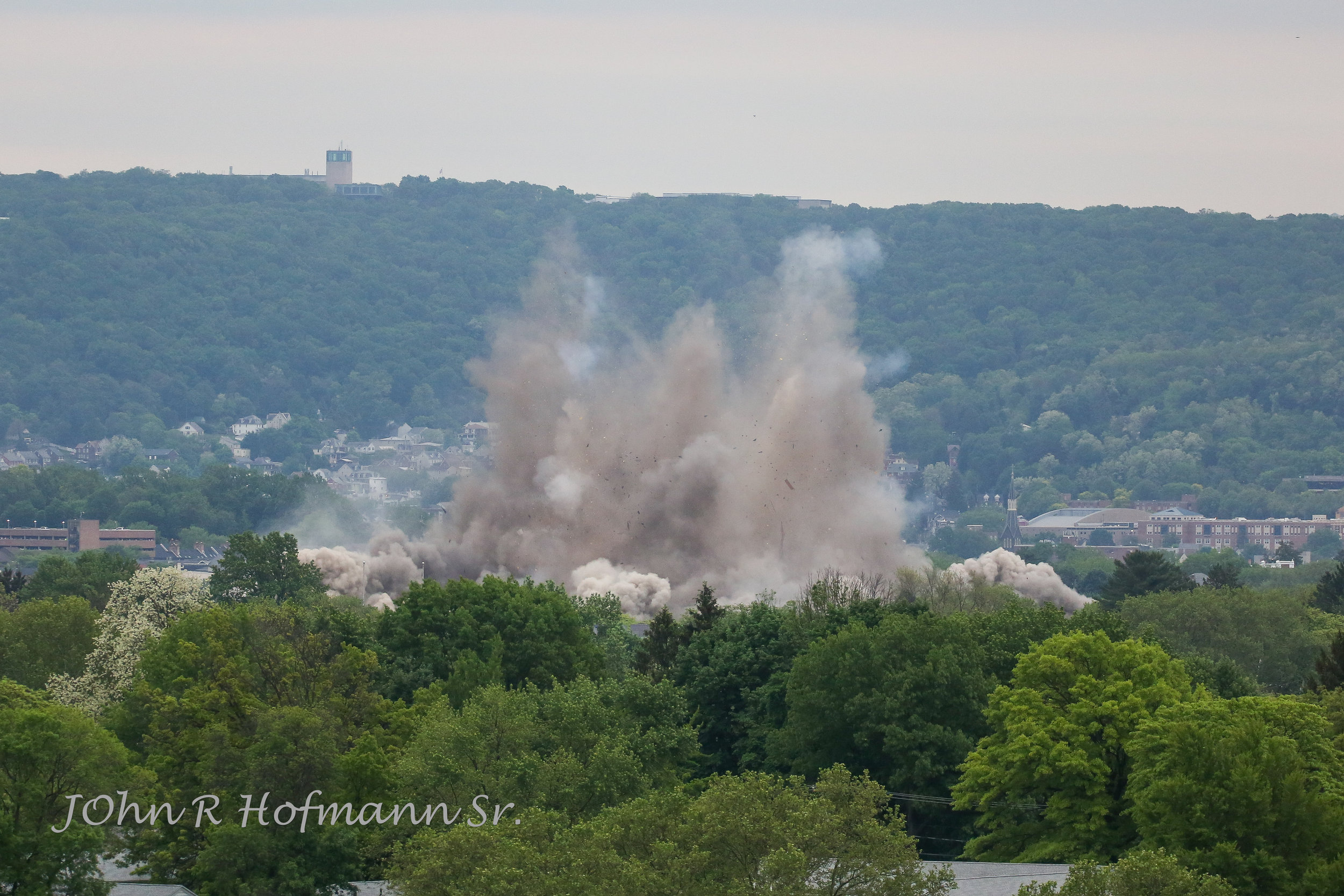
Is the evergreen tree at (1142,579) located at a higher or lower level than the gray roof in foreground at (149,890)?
higher

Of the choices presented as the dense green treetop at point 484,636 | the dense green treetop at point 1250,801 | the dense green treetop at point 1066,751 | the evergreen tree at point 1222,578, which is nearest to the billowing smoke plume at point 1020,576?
the evergreen tree at point 1222,578

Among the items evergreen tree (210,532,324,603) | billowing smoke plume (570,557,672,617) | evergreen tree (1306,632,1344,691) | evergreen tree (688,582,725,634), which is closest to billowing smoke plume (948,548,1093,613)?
billowing smoke plume (570,557,672,617)

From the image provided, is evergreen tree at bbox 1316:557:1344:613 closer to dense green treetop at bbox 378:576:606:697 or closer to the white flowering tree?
dense green treetop at bbox 378:576:606:697

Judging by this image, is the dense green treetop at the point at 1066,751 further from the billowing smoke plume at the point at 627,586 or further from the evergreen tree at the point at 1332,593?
the billowing smoke plume at the point at 627,586

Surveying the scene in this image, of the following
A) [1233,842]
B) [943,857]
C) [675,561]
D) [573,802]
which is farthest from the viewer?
[675,561]

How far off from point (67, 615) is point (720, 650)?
3160cm

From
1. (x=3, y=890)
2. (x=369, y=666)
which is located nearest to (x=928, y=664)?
(x=369, y=666)

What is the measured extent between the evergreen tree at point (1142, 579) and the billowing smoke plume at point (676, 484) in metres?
12.3

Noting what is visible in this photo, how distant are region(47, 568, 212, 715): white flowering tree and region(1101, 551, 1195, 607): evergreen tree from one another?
48189mm

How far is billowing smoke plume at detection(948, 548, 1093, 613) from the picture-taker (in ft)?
422

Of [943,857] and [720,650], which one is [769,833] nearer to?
[943,857]

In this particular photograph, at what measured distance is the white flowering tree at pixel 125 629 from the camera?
74.6 m

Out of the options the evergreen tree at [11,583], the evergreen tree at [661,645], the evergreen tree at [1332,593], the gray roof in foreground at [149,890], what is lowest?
the gray roof in foreground at [149,890]

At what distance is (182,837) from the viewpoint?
5453 centimetres
